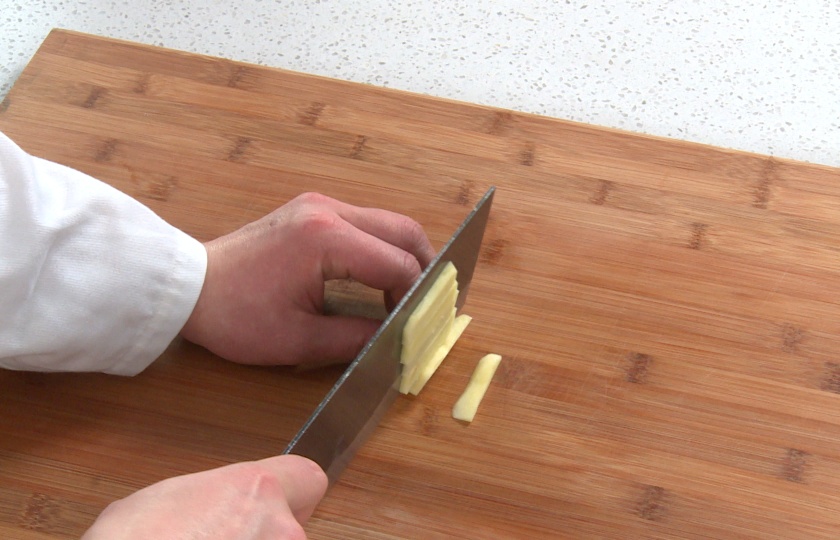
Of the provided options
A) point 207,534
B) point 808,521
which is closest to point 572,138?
point 808,521

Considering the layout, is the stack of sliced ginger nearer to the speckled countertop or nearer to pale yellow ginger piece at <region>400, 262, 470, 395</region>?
pale yellow ginger piece at <region>400, 262, 470, 395</region>

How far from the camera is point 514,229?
38.1 inches

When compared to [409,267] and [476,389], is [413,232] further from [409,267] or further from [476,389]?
[476,389]

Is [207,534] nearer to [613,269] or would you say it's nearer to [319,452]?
[319,452]

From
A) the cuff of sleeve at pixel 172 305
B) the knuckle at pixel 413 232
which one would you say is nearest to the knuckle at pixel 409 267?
the knuckle at pixel 413 232

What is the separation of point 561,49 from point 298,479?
0.82 meters

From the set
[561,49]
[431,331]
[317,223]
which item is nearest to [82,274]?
[317,223]

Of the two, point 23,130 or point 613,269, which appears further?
point 23,130

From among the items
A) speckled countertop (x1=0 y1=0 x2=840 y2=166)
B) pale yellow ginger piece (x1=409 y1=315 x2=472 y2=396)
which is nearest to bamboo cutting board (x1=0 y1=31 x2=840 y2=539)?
pale yellow ginger piece (x1=409 y1=315 x2=472 y2=396)

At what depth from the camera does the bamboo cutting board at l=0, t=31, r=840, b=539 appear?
801 mm

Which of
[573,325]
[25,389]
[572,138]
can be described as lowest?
[25,389]

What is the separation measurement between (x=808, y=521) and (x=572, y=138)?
1.63 feet

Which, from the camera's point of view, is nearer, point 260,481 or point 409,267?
point 260,481

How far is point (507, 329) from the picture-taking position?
899mm
